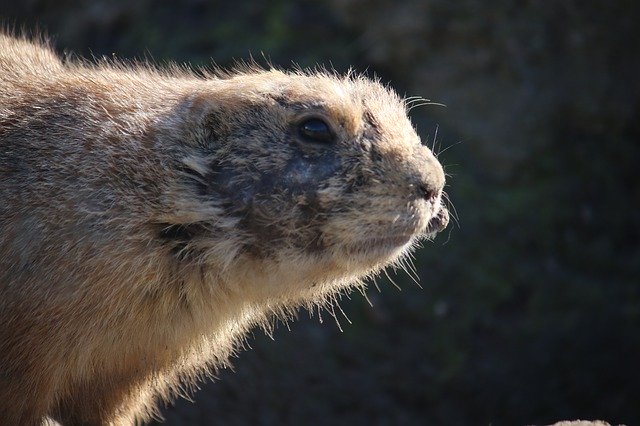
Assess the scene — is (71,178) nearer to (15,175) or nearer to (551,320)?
(15,175)

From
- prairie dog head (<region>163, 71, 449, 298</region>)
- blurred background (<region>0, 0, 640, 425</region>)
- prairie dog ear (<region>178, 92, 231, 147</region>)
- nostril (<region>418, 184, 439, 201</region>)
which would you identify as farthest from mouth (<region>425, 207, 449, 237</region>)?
blurred background (<region>0, 0, 640, 425</region>)

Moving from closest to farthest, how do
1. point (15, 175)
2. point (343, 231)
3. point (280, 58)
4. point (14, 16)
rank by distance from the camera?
1. point (343, 231)
2. point (15, 175)
3. point (280, 58)
4. point (14, 16)

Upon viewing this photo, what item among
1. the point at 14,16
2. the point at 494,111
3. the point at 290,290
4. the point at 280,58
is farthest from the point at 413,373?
the point at 14,16

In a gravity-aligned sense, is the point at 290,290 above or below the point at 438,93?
below

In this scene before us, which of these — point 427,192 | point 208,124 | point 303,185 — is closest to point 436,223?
point 427,192

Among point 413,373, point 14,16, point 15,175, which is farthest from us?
point 14,16

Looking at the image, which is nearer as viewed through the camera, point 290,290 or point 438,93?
point 290,290

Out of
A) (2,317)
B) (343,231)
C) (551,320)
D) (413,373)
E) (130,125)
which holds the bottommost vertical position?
(413,373)

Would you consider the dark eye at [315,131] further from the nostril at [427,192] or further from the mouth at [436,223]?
the mouth at [436,223]
